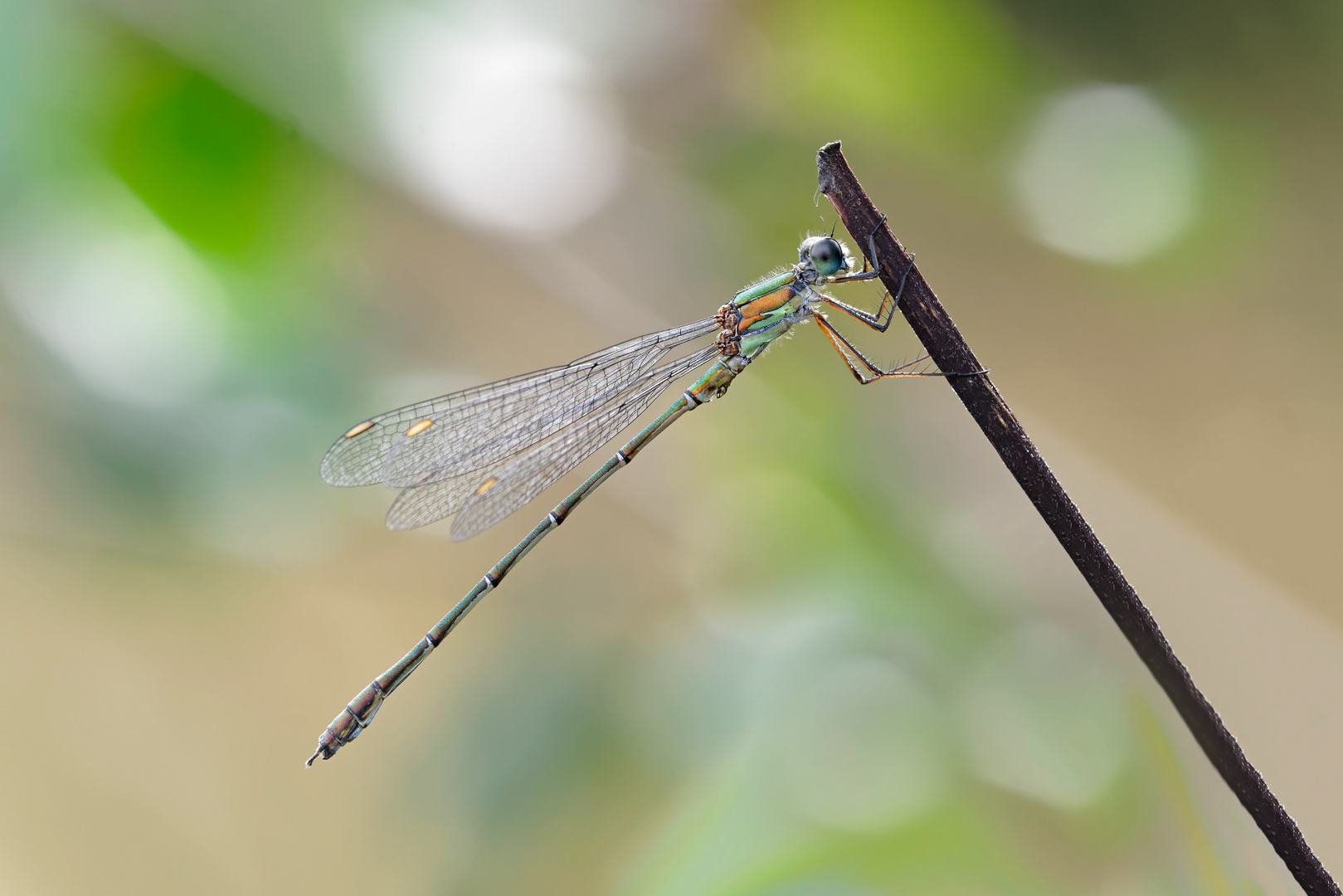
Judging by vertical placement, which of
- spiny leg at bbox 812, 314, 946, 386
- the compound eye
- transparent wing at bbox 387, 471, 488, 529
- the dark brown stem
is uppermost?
transparent wing at bbox 387, 471, 488, 529

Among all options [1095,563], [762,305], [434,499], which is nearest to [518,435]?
[434,499]

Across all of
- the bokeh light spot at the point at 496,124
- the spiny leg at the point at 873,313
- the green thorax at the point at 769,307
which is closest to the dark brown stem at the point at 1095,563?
the spiny leg at the point at 873,313

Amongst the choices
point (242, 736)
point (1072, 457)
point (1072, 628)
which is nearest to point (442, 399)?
point (242, 736)

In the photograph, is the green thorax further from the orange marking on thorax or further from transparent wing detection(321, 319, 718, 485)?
transparent wing detection(321, 319, 718, 485)

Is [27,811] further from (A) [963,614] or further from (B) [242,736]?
(A) [963,614]

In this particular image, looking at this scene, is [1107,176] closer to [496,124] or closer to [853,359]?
[853,359]

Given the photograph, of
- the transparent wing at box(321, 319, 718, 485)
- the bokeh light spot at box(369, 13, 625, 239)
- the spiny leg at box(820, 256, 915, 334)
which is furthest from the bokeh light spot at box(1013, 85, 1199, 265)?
the bokeh light spot at box(369, 13, 625, 239)

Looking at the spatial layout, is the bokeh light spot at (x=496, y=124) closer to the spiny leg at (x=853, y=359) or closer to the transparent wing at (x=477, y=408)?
the transparent wing at (x=477, y=408)
